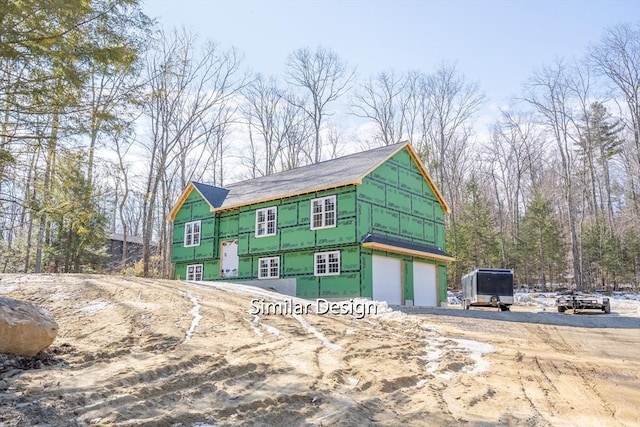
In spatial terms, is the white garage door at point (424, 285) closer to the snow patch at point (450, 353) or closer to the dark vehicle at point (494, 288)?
the dark vehicle at point (494, 288)

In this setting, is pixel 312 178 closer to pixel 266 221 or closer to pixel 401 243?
pixel 266 221

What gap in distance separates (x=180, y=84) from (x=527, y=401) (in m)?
30.2

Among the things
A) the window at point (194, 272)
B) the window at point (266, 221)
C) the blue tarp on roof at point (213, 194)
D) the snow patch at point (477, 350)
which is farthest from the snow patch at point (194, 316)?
the window at point (194, 272)

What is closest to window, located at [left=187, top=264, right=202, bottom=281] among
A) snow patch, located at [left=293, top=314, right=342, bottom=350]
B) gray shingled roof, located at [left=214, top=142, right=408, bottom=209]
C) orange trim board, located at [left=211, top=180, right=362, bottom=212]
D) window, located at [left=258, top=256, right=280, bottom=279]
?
orange trim board, located at [left=211, top=180, right=362, bottom=212]

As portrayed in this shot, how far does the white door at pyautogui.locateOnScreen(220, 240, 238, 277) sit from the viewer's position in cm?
2373

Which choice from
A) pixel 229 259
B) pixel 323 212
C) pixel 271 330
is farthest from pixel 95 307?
pixel 229 259

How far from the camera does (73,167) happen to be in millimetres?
8617

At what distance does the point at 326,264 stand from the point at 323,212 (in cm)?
217

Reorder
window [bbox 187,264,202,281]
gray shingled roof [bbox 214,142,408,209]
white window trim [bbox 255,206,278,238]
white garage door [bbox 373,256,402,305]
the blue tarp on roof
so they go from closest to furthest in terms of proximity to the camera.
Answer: white garage door [bbox 373,256,402,305] < gray shingled roof [bbox 214,142,408,209] < white window trim [bbox 255,206,278,238] < the blue tarp on roof < window [bbox 187,264,202,281]

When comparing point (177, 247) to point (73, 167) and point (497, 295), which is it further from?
point (73, 167)

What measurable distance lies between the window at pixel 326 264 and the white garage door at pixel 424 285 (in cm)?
413

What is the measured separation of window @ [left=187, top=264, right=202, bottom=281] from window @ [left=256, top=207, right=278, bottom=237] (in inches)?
210

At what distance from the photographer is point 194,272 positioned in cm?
2591

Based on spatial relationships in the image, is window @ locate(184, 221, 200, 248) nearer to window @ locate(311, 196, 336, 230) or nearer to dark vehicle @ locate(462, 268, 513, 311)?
window @ locate(311, 196, 336, 230)
